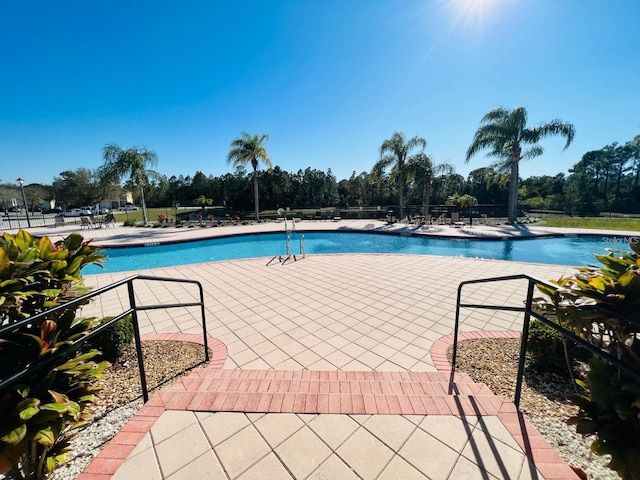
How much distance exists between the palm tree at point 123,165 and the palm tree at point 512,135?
2202cm

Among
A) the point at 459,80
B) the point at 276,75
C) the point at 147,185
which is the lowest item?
the point at 147,185

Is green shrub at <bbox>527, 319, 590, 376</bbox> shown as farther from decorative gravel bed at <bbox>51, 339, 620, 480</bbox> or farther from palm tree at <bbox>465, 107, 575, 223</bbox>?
palm tree at <bbox>465, 107, 575, 223</bbox>

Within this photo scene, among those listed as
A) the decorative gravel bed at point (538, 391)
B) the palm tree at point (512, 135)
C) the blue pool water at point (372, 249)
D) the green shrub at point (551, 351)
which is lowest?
the blue pool water at point (372, 249)

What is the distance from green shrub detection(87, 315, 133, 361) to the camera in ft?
9.08

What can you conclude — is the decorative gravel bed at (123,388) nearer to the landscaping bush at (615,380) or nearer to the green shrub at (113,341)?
the green shrub at (113,341)

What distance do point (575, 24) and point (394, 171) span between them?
1173cm

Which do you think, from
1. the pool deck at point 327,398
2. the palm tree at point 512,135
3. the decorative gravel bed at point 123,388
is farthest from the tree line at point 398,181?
the decorative gravel bed at point 123,388

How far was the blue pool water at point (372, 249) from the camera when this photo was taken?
33.0ft

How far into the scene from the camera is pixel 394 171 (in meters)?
17.7

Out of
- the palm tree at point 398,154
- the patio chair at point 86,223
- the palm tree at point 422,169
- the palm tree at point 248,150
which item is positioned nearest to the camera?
the palm tree at point 422,169

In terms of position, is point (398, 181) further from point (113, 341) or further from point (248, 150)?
point (113, 341)

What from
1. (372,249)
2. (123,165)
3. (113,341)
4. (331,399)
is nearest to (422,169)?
(372,249)

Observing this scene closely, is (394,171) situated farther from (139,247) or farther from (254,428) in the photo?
(254,428)

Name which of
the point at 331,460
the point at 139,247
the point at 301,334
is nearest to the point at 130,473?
the point at 331,460
